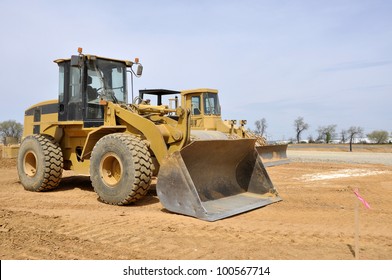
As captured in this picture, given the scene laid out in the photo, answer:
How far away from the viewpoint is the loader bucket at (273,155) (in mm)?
13234

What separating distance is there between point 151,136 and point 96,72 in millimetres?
2278

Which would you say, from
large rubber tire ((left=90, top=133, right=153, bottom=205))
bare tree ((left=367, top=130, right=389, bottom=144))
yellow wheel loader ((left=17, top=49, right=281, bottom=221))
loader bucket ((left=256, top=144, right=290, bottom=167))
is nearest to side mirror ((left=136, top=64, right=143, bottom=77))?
yellow wheel loader ((left=17, top=49, right=281, bottom=221))

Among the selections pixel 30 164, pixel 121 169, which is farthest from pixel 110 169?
pixel 30 164

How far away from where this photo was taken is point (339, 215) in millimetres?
5574

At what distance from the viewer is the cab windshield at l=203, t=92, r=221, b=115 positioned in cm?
1524

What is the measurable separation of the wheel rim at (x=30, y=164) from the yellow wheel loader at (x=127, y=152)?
0.07ft

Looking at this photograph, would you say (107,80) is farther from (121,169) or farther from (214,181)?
(214,181)

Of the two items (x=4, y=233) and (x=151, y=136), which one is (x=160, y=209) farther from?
(x=4, y=233)

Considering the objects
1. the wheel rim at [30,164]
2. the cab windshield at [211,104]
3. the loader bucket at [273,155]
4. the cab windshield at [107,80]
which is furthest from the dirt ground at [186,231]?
the cab windshield at [211,104]

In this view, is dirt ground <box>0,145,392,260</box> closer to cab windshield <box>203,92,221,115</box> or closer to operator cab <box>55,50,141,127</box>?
operator cab <box>55,50,141,127</box>

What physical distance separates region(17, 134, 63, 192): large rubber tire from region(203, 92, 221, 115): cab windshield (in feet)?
26.2

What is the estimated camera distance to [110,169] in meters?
6.64

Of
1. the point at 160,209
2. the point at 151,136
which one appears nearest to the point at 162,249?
the point at 160,209
